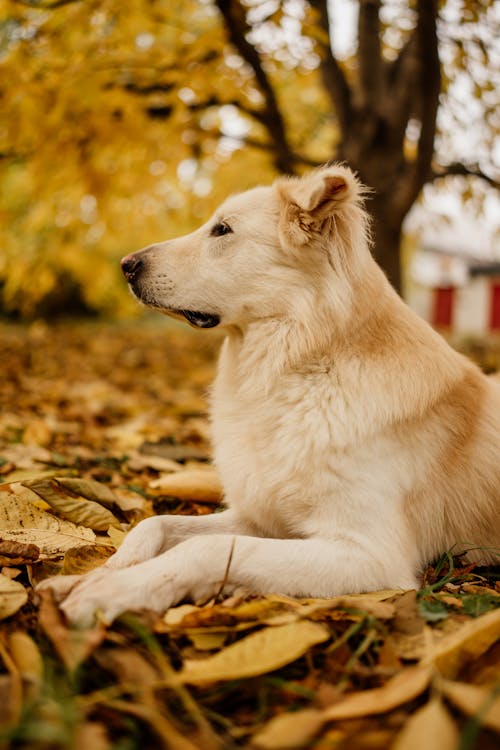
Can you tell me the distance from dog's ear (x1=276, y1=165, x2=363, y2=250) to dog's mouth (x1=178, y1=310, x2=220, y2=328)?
0.46 meters

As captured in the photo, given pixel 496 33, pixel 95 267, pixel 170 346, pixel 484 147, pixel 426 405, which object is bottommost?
pixel 170 346

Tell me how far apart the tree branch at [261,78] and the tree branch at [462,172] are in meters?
1.81

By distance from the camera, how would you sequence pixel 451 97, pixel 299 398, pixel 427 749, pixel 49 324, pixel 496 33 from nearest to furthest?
pixel 427 749 → pixel 299 398 → pixel 496 33 → pixel 451 97 → pixel 49 324

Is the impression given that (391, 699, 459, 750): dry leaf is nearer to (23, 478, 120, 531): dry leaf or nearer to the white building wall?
(23, 478, 120, 531): dry leaf

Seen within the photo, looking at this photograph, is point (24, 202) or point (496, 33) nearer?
point (496, 33)

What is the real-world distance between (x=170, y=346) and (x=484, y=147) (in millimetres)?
6825

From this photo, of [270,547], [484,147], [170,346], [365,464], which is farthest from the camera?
[170,346]

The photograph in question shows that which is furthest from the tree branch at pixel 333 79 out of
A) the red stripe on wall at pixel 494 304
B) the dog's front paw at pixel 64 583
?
the red stripe on wall at pixel 494 304

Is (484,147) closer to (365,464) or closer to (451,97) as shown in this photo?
(451,97)

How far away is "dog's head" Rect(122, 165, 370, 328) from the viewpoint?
8.28 feet

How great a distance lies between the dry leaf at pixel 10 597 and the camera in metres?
1.81

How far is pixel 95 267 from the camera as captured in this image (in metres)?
10.5

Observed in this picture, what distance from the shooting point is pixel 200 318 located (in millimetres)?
2744

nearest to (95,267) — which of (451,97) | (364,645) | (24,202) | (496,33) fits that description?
(24,202)
